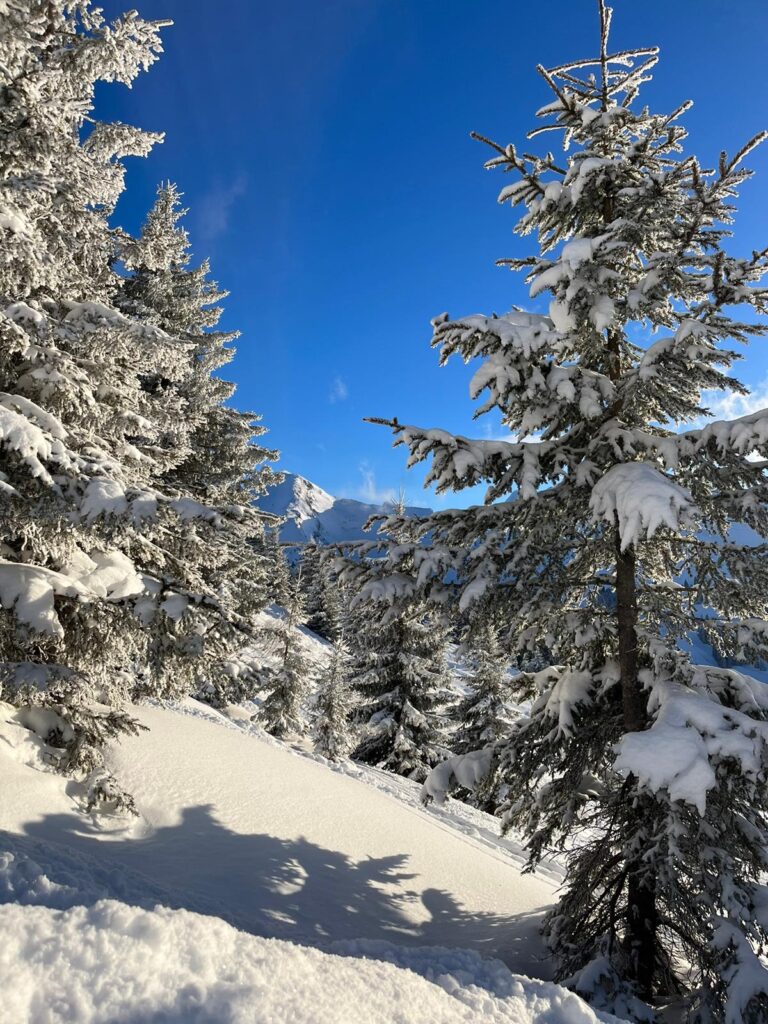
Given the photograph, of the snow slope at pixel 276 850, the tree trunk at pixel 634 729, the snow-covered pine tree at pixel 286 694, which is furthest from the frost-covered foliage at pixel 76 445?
the snow-covered pine tree at pixel 286 694

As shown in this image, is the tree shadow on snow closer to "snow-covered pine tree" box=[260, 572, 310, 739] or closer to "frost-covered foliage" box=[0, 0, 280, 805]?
"frost-covered foliage" box=[0, 0, 280, 805]

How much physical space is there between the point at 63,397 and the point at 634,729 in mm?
7723

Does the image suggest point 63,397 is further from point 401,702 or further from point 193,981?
point 401,702

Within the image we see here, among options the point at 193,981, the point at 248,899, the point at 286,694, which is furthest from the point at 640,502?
the point at 286,694

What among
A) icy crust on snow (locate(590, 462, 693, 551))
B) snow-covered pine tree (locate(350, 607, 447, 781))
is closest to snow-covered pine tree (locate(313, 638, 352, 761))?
snow-covered pine tree (locate(350, 607, 447, 781))

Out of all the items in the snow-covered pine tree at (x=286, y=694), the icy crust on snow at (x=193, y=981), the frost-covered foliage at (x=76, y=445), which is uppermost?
the frost-covered foliage at (x=76, y=445)

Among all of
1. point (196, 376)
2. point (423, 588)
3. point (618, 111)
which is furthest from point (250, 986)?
point (196, 376)

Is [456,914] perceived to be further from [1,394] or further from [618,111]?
[618,111]

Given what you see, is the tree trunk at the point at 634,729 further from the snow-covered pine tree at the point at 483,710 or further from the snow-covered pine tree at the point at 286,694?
the snow-covered pine tree at the point at 286,694

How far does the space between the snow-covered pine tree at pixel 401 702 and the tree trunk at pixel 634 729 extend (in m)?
13.3

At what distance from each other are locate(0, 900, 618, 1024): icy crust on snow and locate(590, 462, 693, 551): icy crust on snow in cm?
331

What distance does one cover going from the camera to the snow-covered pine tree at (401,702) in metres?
18.9

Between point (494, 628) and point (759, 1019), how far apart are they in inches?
144

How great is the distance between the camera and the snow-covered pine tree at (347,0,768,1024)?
444 centimetres
